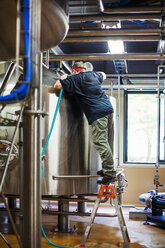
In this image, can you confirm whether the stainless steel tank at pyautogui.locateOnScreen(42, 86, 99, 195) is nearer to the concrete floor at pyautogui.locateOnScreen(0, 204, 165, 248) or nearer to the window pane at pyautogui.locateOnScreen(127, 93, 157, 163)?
the concrete floor at pyautogui.locateOnScreen(0, 204, 165, 248)

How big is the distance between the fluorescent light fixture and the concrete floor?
90.6 inches

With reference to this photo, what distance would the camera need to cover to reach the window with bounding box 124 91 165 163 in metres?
6.05

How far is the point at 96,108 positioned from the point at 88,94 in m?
0.17

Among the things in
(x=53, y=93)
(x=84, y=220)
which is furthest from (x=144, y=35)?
(x=84, y=220)

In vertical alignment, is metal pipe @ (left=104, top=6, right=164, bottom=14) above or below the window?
above

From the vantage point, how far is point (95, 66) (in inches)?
233

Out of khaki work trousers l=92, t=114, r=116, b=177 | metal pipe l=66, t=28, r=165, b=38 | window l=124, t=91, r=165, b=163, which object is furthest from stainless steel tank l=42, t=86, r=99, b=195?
window l=124, t=91, r=165, b=163

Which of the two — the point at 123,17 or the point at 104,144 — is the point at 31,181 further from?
the point at 123,17

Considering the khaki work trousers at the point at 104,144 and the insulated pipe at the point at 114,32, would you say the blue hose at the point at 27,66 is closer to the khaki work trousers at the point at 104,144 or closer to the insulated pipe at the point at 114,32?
the khaki work trousers at the point at 104,144

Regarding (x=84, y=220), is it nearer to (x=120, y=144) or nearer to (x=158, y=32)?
(x=120, y=144)

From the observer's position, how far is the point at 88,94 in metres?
3.10

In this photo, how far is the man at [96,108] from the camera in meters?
3.01

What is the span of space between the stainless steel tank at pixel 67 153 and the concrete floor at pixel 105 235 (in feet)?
1.63

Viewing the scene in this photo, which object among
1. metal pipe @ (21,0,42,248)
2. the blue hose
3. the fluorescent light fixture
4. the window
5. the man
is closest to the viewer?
the blue hose
